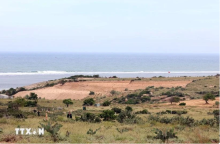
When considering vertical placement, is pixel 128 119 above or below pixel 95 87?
above

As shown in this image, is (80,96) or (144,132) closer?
(144,132)

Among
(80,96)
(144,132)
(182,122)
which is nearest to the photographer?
(144,132)

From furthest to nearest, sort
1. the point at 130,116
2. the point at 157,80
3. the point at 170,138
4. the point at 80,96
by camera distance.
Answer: the point at 157,80 < the point at 80,96 < the point at 130,116 < the point at 170,138

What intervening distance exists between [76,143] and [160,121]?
286 inches

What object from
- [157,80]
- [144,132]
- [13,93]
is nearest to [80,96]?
[13,93]

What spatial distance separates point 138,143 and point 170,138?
140 centimetres

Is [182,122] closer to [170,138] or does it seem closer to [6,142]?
[170,138]

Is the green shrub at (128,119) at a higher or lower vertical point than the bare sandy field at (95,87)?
higher

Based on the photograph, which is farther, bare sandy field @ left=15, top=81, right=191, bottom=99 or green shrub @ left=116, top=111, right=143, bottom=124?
bare sandy field @ left=15, top=81, right=191, bottom=99

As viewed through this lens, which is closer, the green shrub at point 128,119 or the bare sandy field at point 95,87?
the green shrub at point 128,119

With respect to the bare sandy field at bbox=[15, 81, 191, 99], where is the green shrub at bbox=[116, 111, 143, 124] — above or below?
above

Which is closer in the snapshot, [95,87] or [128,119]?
[128,119]

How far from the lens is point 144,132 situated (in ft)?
41.0

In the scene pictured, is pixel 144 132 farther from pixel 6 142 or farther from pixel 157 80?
pixel 157 80
